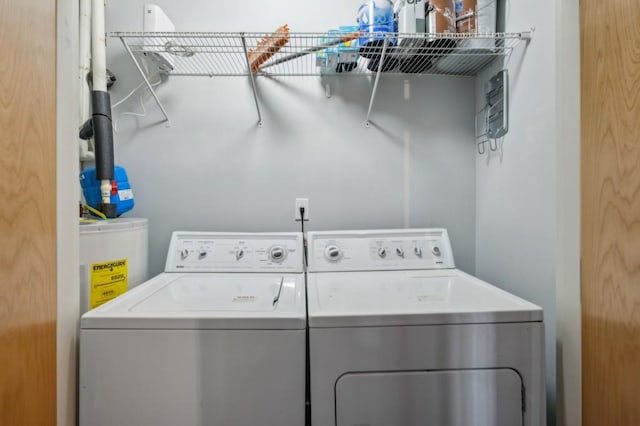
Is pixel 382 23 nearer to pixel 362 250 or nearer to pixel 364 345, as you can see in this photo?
pixel 362 250

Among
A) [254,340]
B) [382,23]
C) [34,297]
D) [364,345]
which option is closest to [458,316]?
[364,345]

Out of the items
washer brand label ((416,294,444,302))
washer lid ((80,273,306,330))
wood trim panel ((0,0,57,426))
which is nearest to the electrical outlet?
washer lid ((80,273,306,330))

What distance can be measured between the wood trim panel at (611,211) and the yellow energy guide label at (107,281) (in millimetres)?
1527

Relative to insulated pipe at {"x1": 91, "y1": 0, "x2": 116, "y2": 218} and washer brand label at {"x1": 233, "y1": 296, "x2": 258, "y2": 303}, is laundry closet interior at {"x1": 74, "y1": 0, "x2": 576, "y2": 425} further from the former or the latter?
washer brand label at {"x1": 233, "y1": 296, "x2": 258, "y2": 303}

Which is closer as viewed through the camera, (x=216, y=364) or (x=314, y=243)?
(x=216, y=364)

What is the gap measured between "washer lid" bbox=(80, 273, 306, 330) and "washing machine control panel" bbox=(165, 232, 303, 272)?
0.31 feet

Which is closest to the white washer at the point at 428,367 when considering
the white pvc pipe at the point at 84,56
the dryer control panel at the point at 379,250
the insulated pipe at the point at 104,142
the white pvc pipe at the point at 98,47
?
the dryer control panel at the point at 379,250

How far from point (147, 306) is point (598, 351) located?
49.8 inches

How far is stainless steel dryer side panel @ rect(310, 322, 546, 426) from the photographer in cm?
79

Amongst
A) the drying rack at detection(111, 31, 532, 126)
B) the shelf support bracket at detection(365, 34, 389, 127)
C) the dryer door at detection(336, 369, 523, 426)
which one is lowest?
the dryer door at detection(336, 369, 523, 426)

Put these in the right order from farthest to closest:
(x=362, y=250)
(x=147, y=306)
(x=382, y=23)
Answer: (x=362, y=250) → (x=382, y=23) → (x=147, y=306)

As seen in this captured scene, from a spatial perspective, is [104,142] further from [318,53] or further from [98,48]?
[318,53]

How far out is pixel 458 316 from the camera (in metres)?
0.80

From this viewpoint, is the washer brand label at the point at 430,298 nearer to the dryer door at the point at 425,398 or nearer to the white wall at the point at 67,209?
the dryer door at the point at 425,398
